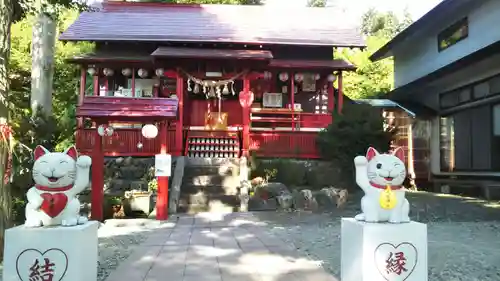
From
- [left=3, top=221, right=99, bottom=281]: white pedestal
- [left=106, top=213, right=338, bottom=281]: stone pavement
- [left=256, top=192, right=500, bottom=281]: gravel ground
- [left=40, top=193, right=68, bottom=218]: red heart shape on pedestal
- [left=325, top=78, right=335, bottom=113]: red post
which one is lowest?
[left=106, top=213, right=338, bottom=281]: stone pavement

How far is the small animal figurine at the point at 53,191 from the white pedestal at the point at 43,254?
180 millimetres

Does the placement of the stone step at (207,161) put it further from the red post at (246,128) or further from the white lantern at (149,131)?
the white lantern at (149,131)

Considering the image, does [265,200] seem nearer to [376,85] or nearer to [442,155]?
[442,155]

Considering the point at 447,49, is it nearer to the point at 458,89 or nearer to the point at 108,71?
the point at 458,89

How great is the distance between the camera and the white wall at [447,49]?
12672 mm

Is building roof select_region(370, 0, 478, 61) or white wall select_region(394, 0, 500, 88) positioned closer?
white wall select_region(394, 0, 500, 88)

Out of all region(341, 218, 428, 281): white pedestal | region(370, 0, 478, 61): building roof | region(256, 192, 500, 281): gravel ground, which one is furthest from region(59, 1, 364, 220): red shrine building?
region(341, 218, 428, 281): white pedestal

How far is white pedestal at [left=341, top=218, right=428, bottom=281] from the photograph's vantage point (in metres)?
3.96

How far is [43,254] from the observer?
388 cm

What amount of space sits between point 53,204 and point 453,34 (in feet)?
47.7

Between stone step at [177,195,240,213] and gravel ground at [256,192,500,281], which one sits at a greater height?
stone step at [177,195,240,213]

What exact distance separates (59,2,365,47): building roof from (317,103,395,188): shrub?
3.81 metres

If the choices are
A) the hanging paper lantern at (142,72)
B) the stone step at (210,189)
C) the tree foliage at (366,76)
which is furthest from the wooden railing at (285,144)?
the tree foliage at (366,76)

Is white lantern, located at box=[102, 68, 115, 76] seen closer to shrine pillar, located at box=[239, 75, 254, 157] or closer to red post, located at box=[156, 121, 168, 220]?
shrine pillar, located at box=[239, 75, 254, 157]
